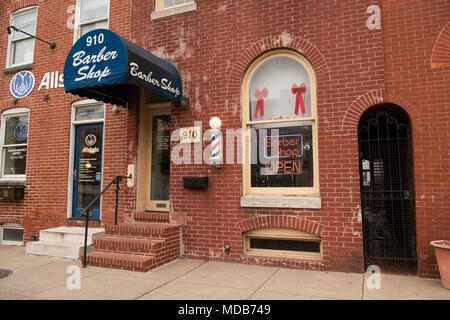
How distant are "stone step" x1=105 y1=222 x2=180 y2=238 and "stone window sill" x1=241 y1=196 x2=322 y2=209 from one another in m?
1.42

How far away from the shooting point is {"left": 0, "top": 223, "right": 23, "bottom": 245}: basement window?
8.03 m

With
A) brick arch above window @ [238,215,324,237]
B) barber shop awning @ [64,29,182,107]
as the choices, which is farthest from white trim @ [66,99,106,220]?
brick arch above window @ [238,215,324,237]

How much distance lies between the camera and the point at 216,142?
5.72m

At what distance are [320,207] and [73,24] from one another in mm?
7379

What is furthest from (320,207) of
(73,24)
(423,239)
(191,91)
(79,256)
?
(73,24)

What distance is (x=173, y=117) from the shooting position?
20.8ft

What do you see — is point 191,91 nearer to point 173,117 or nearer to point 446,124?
point 173,117

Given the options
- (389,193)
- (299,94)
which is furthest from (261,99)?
(389,193)

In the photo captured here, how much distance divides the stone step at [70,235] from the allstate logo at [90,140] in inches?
79.3

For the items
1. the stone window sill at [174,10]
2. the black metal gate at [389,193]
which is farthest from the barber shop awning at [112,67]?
the black metal gate at [389,193]

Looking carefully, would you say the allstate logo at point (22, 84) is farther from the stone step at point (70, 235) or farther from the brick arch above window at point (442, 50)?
the brick arch above window at point (442, 50)

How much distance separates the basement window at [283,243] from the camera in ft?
17.2

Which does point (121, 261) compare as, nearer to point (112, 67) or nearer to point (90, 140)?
point (112, 67)

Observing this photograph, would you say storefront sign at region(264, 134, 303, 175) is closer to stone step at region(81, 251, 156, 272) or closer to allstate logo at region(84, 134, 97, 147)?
stone step at region(81, 251, 156, 272)
